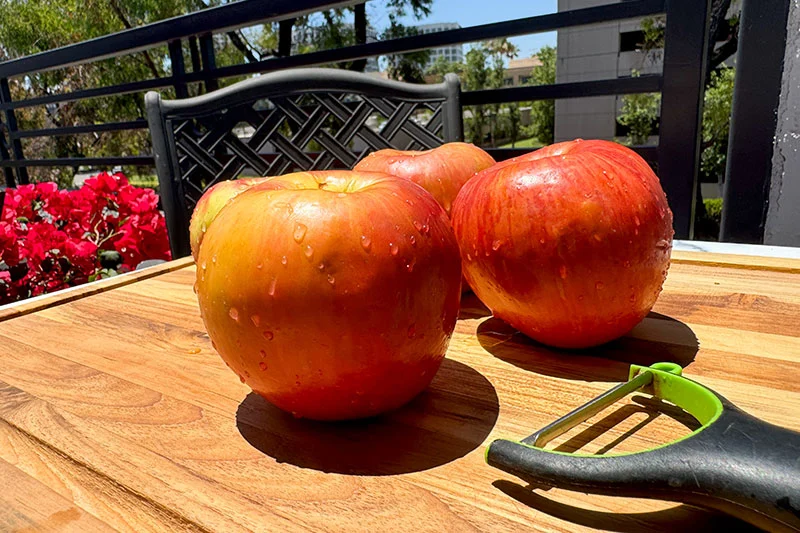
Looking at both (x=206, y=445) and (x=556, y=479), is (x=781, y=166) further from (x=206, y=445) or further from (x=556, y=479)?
(x=206, y=445)

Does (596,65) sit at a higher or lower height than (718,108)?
higher

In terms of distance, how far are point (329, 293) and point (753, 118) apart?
4.80 feet

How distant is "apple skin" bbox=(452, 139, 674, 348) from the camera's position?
63cm

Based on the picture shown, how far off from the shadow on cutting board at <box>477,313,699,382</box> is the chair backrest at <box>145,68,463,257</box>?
0.92 m

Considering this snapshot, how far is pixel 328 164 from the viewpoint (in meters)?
1.67

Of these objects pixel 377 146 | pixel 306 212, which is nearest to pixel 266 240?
pixel 306 212

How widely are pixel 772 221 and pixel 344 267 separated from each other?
148 cm

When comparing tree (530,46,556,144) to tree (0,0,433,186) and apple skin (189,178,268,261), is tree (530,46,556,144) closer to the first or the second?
tree (0,0,433,186)

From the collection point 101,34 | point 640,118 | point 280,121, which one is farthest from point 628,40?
point 280,121

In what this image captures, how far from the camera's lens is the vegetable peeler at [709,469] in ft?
1.11

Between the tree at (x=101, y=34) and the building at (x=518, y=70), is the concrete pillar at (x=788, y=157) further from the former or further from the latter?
the building at (x=518, y=70)

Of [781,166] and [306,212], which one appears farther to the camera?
[781,166]

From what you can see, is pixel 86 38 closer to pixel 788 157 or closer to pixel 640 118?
pixel 640 118

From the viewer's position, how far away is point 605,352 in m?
0.70
